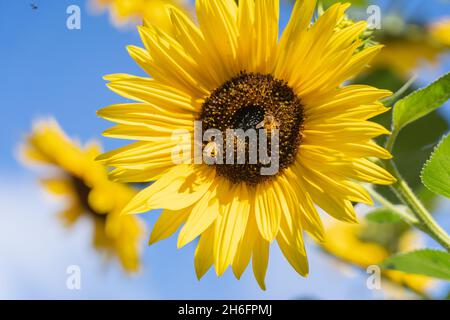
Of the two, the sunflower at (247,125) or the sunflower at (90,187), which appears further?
the sunflower at (90,187)

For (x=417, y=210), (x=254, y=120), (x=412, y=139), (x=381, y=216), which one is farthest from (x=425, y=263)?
(x=412, y=139)

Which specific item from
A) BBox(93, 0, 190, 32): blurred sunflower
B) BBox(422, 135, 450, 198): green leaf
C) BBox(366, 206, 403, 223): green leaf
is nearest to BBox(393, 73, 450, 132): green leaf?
BBox(422, 135, 450, 198): green leaf

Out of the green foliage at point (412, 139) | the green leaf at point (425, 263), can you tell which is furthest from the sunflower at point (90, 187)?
the green leaf at point (425, 263)

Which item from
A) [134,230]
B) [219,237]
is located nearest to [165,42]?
[219,237]

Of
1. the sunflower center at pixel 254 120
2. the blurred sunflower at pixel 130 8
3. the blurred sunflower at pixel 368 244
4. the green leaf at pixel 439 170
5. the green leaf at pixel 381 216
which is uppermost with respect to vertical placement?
the blurred sunflower at pixel 130 8

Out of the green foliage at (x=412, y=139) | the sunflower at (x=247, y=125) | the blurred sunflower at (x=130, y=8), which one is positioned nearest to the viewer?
the sunflower at (x=247, y=125)

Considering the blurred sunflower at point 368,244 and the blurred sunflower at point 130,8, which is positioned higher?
the blurred sunflower at point 130,8

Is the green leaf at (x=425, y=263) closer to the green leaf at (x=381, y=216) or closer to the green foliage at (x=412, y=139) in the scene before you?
the green leaf at (x=381, y=216)

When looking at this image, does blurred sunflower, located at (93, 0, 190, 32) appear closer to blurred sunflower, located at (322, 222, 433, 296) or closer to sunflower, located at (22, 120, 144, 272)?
sunflower, located at (22, 120, 144, 272)
